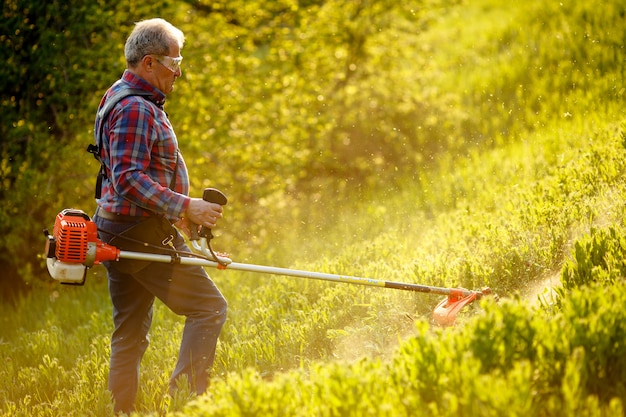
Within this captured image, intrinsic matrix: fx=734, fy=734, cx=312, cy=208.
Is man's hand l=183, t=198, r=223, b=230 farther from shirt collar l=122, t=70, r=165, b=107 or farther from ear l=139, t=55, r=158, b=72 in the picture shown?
ear l=139, t=55, r=158, b=72

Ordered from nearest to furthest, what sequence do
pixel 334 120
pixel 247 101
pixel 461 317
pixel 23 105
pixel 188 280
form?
pixel 188 280, pixel 461 317, pixel 23 105, pixel 247 101, pixel 334 120

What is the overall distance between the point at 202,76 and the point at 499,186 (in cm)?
388

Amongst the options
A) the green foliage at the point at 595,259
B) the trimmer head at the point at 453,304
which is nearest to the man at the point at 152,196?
the trimmer head at the point at 453,304

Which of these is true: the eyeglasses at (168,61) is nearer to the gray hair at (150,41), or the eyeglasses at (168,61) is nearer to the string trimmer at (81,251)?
the gray hair at (150,41)

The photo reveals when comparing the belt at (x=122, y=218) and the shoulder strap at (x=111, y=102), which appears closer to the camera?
the shoulder strap at (x=111, y=102)

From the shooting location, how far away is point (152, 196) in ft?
14.2

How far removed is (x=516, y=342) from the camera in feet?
11.6

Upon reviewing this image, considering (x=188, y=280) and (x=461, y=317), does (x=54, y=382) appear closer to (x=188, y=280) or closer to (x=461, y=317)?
(x=188, y=280)

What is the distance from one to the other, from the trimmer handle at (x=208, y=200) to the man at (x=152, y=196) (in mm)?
38

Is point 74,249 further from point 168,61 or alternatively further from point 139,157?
point 168,61

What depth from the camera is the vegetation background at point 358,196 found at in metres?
3.54

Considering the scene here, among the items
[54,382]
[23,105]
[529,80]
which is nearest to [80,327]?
[54,382]

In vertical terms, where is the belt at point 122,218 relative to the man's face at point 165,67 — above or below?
below

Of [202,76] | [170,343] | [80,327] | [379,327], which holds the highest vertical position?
[202,76]
